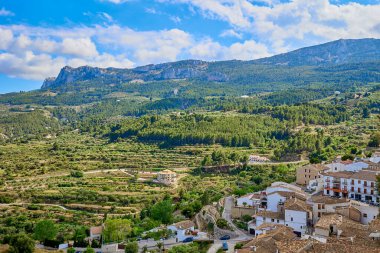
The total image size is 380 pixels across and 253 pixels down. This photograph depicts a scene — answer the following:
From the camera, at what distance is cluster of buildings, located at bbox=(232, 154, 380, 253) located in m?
31.1

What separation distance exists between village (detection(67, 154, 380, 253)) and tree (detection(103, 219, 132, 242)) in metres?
2.26

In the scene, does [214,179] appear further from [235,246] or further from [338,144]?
[235,246]

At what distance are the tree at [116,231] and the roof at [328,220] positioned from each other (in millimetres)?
19796

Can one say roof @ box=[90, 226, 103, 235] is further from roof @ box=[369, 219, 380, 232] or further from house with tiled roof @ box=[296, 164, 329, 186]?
roof @ box=[369, 219, 380, 232]

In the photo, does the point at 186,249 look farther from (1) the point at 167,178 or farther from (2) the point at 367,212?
(1) the point at 167,178

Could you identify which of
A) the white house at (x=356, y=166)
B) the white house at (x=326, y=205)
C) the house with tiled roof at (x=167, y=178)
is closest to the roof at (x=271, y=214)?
the white house at (x=326, y=205)

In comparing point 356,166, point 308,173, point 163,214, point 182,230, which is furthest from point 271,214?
point 356,166

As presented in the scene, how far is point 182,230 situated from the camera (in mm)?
39781

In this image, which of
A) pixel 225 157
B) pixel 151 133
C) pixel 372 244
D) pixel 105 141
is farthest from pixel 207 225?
pixel 105 141

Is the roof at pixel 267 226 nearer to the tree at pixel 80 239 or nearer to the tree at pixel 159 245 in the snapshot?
the tree at pixel 159 245

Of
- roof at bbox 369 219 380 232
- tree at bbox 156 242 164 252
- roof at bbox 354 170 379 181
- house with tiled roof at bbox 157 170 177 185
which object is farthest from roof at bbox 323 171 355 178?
house with tiled roof at bbox 157 170 177 185

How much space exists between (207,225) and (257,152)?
1904 inches

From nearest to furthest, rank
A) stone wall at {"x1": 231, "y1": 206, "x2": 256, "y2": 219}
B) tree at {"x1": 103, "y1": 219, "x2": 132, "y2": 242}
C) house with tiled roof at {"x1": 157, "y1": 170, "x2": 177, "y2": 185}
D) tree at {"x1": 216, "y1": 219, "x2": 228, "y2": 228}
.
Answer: tree at {"x1": 216, "y1": 219, "x2": 228, "y2": 228}, tree at {"x1": 103, "y1": 219, "x2": 132, "y2": 242}, stone wall at {"x1": 231, "y1": 206, "x2": 256, "y2": 219}, house with tiled roof at {"x1": 157, "y1": 170, "x2": 177, "y2": 185}

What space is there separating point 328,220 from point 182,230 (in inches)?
531
